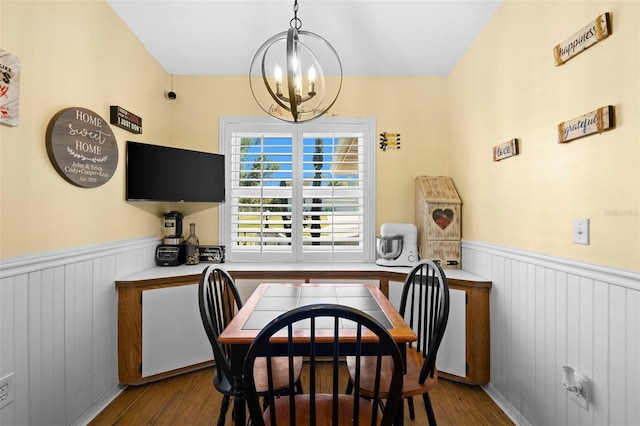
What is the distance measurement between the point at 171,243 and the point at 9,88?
1.63 metres

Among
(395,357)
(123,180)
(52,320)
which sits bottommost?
(52,320)

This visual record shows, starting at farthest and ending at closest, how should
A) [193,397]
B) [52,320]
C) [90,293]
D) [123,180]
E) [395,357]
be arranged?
[123,180] < [193,397] < [90,293] < [52,320] < [395,357]

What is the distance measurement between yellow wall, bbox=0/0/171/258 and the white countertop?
34 cm

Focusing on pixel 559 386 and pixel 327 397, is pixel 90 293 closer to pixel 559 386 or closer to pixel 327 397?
pixel 327 397

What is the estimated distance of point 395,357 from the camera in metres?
1.02

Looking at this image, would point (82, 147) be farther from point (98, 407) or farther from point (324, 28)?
point (324, 28)

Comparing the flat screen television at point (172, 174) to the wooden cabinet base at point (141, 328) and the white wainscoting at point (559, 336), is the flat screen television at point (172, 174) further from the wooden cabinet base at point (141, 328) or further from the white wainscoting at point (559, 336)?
the white wainscoting at point (559, 336)

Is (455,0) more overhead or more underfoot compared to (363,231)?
more overhead

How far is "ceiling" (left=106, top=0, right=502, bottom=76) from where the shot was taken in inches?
86.0

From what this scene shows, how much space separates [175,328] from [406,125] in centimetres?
266

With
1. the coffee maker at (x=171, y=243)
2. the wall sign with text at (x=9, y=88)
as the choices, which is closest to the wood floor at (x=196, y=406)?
the coffee maker at (x=171, y=243)

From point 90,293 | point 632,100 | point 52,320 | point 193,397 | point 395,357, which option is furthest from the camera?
point 193,397

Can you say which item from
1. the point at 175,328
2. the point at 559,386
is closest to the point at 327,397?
the point at 559,386

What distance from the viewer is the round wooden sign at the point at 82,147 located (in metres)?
1.74
